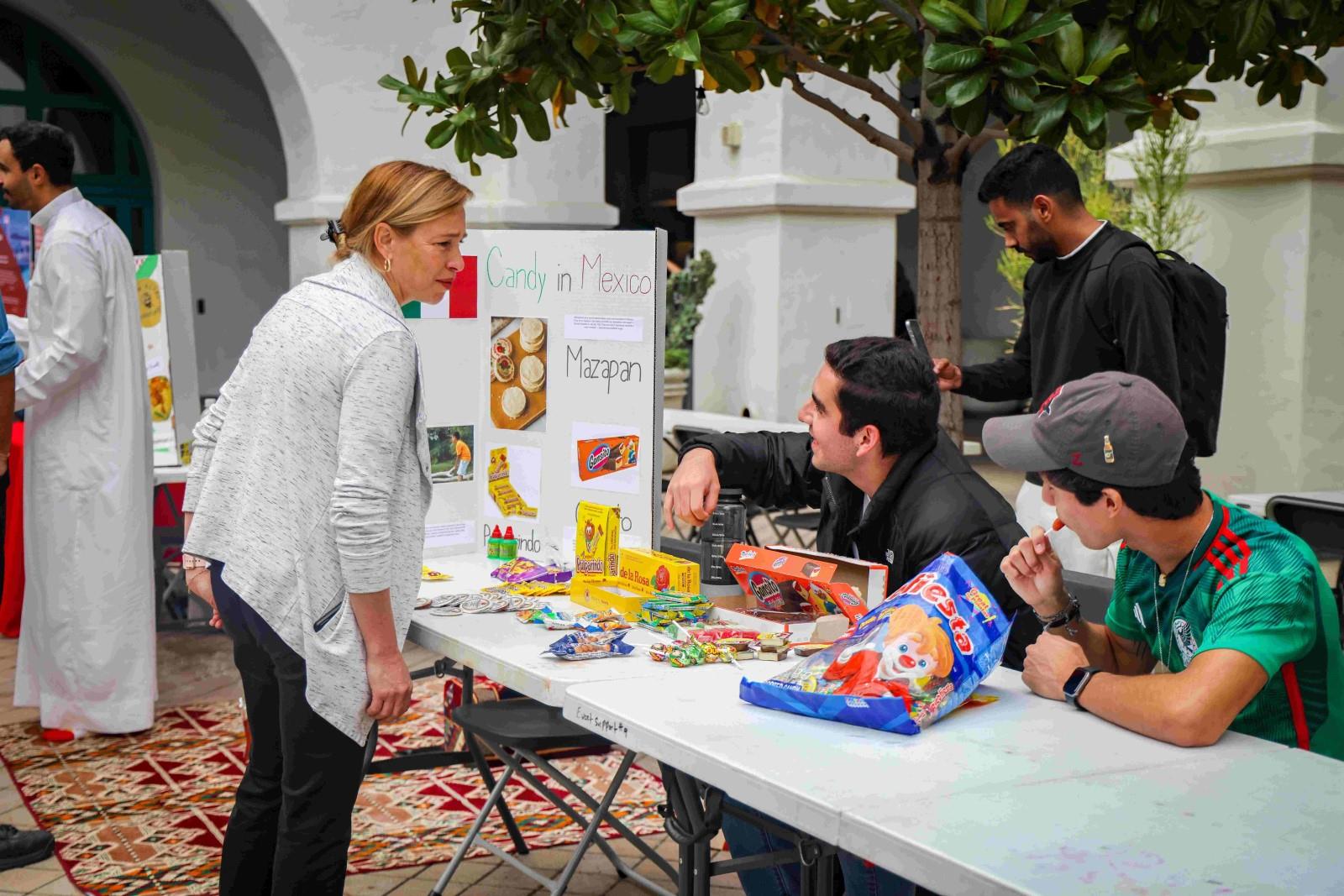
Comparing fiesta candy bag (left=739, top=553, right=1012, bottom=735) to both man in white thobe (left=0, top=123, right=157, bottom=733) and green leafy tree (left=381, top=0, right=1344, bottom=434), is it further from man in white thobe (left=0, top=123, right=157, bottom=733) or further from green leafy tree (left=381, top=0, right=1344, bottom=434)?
man in white thobe (left=0, top=123, right=157, bottom=733)

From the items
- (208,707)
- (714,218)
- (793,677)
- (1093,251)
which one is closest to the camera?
(793,677)

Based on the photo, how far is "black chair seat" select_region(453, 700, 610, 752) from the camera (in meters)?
3.35

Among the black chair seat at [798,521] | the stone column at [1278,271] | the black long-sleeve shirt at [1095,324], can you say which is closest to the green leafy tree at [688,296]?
the black chair seat at [798,521]

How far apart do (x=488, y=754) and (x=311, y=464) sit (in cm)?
186

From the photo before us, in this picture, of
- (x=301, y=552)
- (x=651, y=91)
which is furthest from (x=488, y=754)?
(x=651, y=91)

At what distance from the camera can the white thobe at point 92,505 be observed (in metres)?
5.06

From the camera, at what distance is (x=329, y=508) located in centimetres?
277

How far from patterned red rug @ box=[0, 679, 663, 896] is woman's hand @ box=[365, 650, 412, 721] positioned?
4.75ft

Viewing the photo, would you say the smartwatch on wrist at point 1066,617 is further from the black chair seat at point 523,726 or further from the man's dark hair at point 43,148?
the man's dark hair at point 43,148

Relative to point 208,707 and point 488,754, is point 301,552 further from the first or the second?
point 208,707

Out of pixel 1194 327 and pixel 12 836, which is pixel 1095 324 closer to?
pixel 1194 327

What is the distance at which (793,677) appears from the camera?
2490 millimetres

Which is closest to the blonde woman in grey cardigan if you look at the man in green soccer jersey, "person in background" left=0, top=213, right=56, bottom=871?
the man in green soccer jersey

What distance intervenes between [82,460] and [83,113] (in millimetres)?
8871
